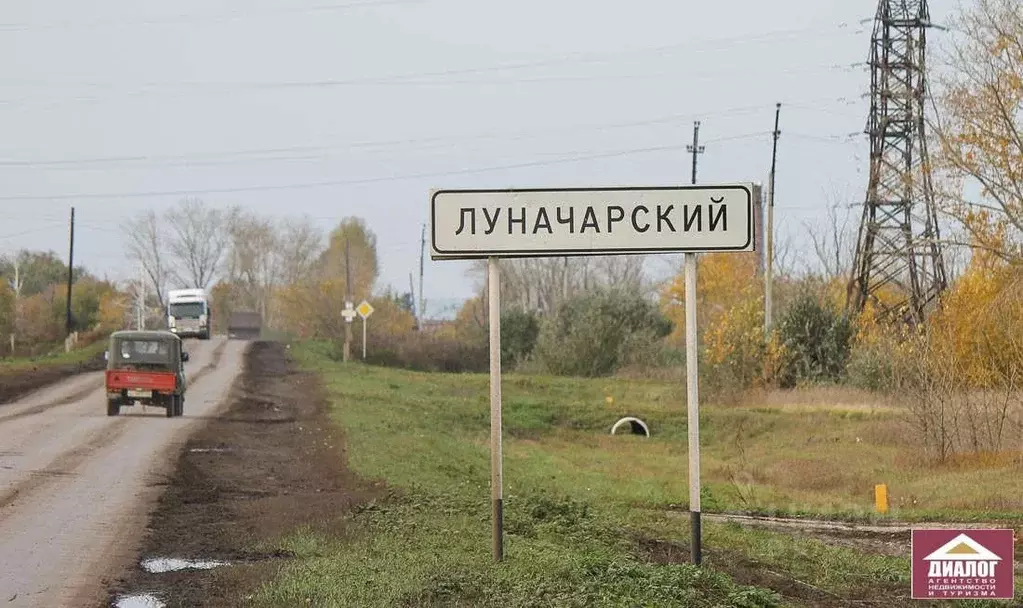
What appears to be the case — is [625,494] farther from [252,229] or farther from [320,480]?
[252,229]

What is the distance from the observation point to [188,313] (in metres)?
71.8

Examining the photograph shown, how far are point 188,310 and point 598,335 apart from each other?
2428 cm

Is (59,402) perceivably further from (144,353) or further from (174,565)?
(174,565)

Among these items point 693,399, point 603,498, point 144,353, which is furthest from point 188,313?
point 693,399

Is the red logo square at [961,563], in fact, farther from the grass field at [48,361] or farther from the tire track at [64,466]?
the grass field at [48,361]

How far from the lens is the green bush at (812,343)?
4775cm

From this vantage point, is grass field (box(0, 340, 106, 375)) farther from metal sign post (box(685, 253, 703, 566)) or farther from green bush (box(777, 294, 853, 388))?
metal sign post (box(685, 253, 703, 566))

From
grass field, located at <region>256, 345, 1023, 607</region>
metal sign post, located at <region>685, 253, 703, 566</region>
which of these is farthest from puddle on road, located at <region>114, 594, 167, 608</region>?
metal sign post, located at <region>685, 253, 703, 566</region>

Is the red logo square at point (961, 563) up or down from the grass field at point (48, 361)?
down

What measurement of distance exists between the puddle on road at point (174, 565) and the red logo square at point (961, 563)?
6.14 metres

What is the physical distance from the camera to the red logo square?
21.5 feet

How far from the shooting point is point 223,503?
15.8 meters

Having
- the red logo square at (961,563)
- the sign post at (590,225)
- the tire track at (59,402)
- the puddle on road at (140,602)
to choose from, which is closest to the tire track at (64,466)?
the tire track at (59,402)

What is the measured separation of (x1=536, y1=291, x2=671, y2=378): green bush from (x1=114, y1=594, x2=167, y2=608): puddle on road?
5069cm
